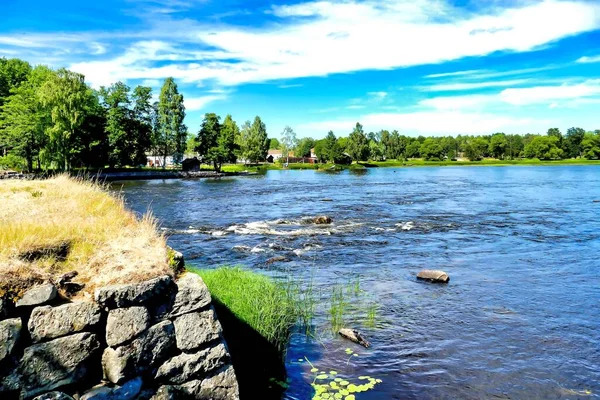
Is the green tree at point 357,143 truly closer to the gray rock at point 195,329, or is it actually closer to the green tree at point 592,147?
the green tree at point 592,147

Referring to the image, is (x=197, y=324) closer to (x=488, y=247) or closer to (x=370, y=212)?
(x=488, y=247)

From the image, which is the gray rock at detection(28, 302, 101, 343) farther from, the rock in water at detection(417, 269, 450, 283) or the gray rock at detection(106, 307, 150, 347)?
the rock in water at detection(417, 269, 450, 283)

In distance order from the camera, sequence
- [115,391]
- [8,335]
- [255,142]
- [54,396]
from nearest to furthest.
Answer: [8,335], [54,396], [115,391], [255,142]

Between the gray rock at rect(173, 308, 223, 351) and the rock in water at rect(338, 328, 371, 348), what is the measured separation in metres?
4.88

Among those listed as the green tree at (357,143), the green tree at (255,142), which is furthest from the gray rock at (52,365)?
the green tree at (357,143)

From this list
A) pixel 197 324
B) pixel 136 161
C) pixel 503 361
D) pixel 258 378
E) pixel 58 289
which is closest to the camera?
pixel 58 289

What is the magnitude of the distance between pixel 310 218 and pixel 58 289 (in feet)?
84.4

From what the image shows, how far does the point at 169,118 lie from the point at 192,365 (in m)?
110

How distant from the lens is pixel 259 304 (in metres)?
10.8

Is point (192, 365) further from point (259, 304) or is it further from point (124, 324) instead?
point (259, 304)

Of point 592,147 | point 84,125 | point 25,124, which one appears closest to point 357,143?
point 592,147

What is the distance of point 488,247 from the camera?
890 inches

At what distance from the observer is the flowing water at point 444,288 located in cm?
965

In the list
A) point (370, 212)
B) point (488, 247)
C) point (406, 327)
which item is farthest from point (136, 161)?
point (406, 327)
